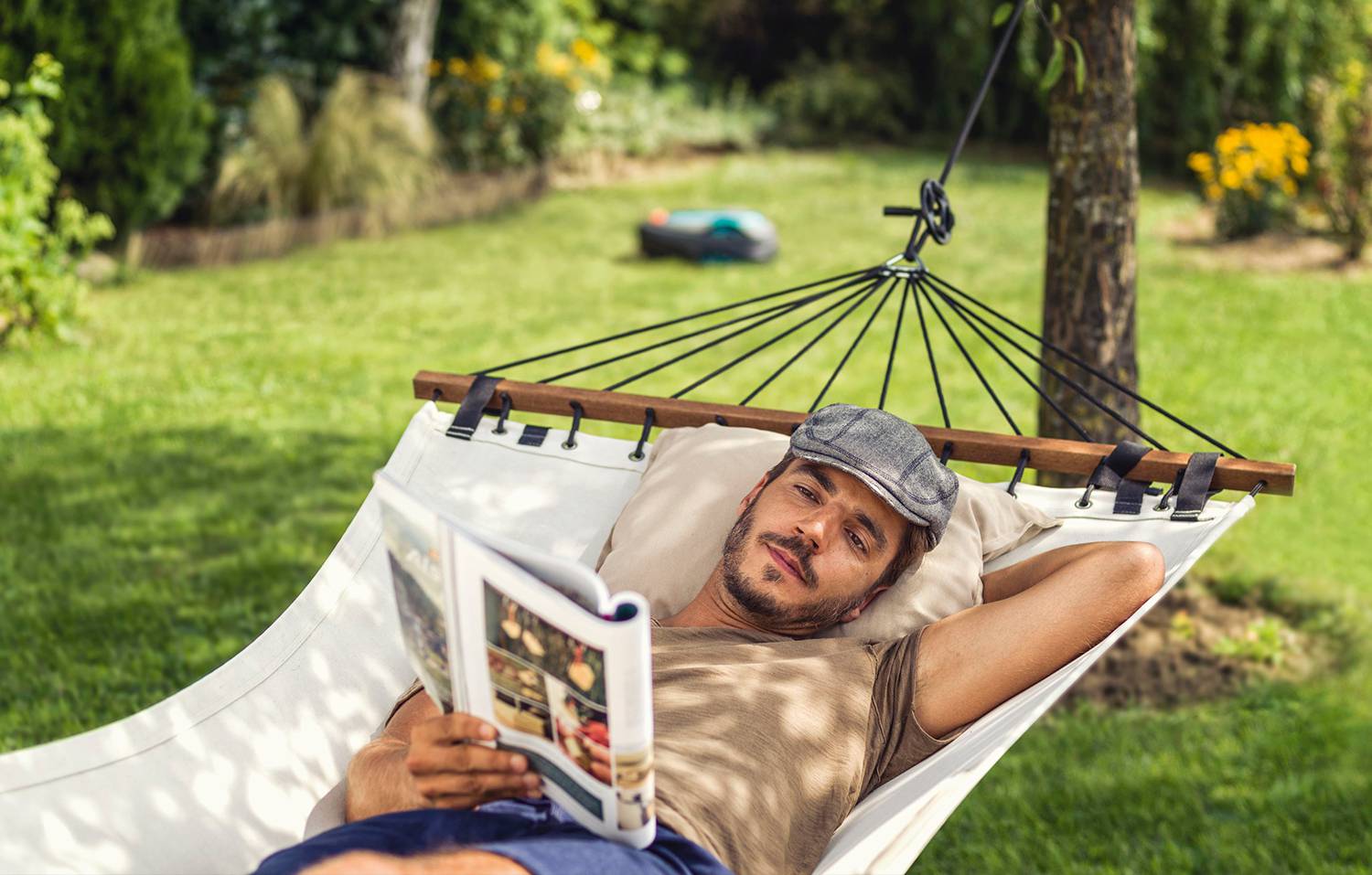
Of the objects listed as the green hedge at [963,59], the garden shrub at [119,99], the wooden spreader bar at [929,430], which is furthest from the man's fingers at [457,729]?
the green hedge at [963,59]

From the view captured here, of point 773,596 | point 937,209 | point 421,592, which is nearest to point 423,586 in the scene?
point 421,592

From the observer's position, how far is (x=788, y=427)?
8.27 feet

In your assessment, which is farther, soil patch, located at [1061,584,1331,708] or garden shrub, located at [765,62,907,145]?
garden shrub, located at [765,62,907,145]

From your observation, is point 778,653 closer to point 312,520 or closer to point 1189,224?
point 312,520

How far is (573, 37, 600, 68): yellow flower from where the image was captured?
377 inches

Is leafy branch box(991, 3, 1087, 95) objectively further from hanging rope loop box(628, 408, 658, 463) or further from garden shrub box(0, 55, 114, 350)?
garden shrub box(0, 55, 114, 350)

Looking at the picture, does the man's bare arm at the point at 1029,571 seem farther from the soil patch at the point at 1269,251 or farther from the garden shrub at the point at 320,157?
the garden shrub at the point at 320,157

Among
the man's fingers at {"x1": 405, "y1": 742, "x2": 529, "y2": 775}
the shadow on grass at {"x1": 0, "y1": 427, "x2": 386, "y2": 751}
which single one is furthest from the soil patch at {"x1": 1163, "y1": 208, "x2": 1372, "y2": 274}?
A: the man's fingers at {"x1": 405, "y1": 742, "x2": 529, "y2": 775}

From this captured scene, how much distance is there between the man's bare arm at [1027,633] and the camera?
192 centimetres

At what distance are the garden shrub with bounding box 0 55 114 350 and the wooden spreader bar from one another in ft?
10.6

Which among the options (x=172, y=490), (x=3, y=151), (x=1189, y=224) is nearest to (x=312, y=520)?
(x=172, y=490)

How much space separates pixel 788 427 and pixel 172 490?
7.98 feet

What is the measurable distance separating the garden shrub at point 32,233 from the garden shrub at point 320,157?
1807 millimetres

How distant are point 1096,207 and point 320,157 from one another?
224 inches
